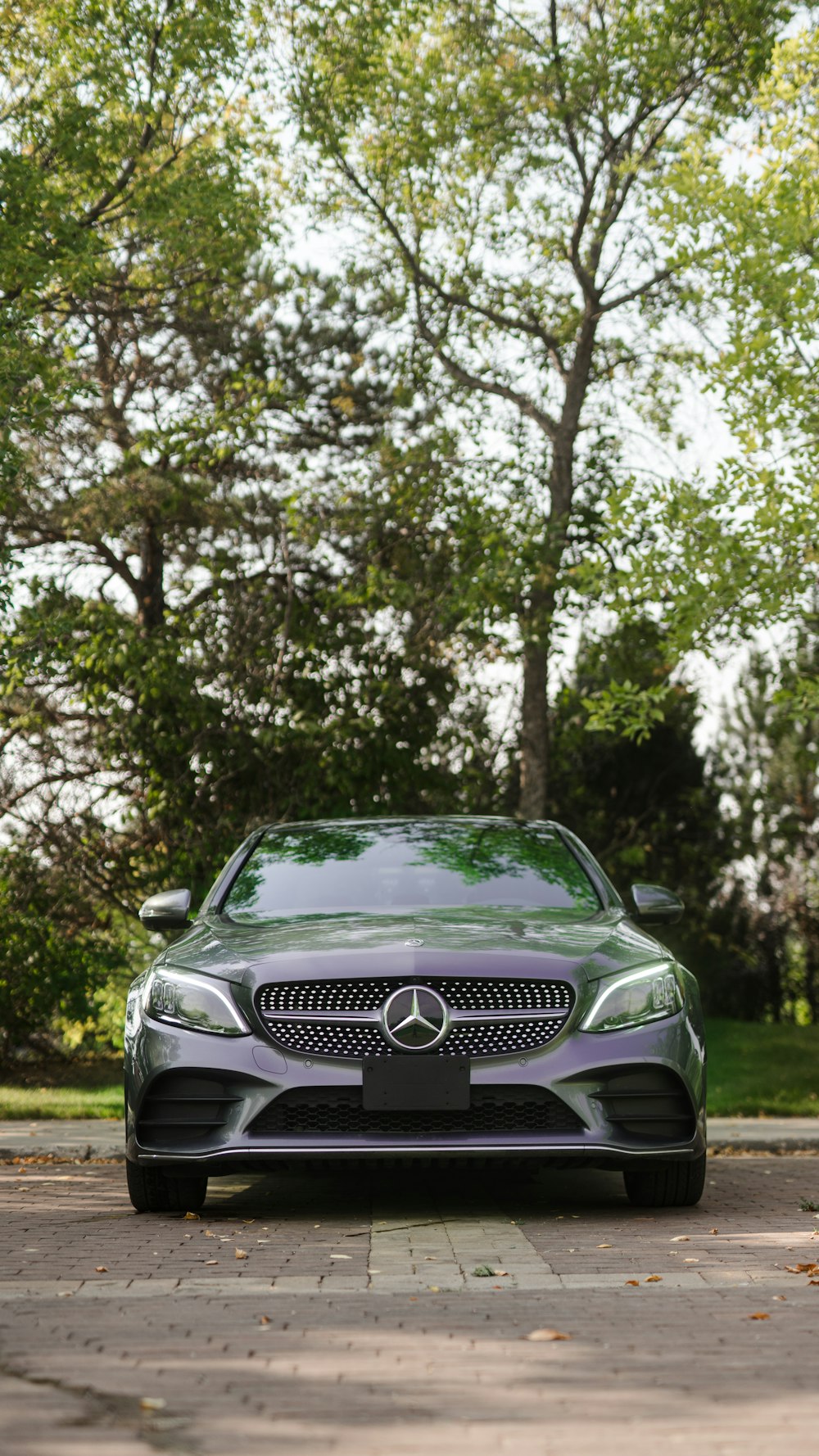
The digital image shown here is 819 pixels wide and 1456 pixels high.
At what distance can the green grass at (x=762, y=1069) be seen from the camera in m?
11.6

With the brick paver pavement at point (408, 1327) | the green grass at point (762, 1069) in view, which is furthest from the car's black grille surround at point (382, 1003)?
the green grass at point (762, 1069)

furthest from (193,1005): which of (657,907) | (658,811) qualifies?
(658,811)

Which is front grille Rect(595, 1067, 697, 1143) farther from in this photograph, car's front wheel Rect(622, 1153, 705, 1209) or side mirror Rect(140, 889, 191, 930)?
side mirror Rect(140, 889, 191, 930)

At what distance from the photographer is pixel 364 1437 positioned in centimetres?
326

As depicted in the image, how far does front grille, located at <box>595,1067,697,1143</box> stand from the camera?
19.9ft

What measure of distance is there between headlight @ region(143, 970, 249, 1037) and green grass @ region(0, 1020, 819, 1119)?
4839 millimetres

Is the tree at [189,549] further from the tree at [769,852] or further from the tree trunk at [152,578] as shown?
the tree at [769,852]

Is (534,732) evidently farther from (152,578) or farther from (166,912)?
(166,912)

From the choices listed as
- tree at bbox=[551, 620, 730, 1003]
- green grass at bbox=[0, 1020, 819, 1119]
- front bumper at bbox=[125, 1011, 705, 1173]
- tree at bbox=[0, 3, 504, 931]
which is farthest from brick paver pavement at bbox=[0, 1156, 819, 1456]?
tree at bbox=[551, 620, 730, 1003]

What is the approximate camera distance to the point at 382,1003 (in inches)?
240

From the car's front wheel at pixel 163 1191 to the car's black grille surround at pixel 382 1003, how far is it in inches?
33.7

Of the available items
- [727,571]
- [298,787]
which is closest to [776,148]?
[727,571]

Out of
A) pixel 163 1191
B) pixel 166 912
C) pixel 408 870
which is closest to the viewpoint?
pixel 163 1191

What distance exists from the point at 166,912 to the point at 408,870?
3.70 ft
